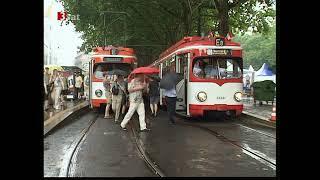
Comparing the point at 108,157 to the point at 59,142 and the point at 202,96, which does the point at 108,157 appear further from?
the point at 202,96

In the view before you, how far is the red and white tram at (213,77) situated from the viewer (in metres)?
16.6

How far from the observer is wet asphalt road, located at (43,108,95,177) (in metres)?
9.18

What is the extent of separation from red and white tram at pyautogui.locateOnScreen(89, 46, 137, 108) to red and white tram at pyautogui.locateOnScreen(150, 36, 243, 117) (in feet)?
14.4

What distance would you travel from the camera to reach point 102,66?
21.0m

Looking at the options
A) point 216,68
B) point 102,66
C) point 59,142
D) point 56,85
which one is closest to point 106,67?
point 102,66

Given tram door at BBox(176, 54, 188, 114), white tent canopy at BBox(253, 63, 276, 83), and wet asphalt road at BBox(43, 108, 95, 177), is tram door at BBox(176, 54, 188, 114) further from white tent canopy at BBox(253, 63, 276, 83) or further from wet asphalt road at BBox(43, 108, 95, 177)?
white tent canopy at BBox(253, 63, 276, 83)

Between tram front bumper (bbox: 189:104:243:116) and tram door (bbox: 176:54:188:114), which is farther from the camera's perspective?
tram door (bbox: 176:54:188:114)

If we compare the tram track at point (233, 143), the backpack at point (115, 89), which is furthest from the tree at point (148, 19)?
the tram track at point (233, 143)

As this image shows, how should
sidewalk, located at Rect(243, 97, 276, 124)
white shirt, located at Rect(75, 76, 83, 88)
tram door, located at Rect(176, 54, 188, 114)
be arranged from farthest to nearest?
white shirt, located at Rect(75, 76, 83, 88)
sidewalk, located at Rect(243, 97, 276, 124)
tram door, located at Rect(176, 54, 188, 114)

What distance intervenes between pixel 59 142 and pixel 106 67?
8946 mm

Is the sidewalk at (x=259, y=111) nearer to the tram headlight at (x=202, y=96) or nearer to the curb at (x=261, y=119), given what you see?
the curb at (x=261, y=119)

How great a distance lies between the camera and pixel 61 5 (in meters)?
40.5

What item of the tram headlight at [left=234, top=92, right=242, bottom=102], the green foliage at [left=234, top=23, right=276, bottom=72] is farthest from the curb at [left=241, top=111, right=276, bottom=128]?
the green foliage at [left=234, top=23, right=276, bottom=72]
